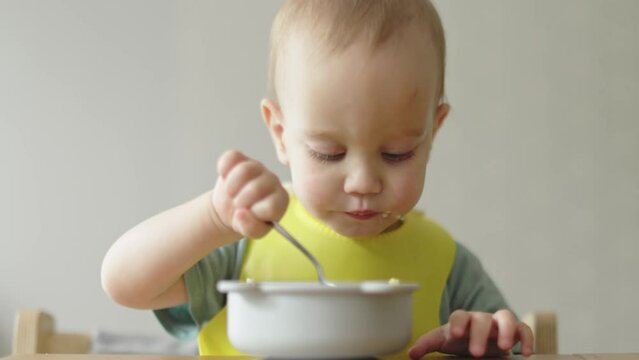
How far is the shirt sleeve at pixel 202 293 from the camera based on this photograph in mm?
861

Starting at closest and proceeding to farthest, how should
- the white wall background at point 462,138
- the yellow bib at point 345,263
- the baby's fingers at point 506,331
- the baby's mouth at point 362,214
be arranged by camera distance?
the baby's fingers at point 506,331, the baby's mouth at point 362,214, the yellow bib at point 345,263, the white wall background at point 462,138

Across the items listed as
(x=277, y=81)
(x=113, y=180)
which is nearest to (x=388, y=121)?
(x=277, y=81)

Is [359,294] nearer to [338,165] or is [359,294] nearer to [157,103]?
[338,165]

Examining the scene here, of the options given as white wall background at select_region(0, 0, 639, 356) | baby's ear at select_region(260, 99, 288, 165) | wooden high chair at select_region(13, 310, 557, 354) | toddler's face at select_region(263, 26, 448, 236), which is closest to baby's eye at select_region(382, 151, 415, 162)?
toddler's face at select_region(263, 26, 448, 236)

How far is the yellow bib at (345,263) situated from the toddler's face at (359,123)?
0.37 ft

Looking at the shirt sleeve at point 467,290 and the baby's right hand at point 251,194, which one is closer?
the baby's right hand at point 251,194

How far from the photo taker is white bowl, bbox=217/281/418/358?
1.63 ft

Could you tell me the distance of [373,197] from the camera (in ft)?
2.42

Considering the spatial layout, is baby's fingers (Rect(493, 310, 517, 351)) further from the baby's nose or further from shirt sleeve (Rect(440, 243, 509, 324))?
shirt sleeve (Rect(440, 243, 509, 324))

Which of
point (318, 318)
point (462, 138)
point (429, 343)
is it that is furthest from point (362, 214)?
point (462, 138)

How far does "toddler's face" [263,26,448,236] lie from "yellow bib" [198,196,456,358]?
112 mm

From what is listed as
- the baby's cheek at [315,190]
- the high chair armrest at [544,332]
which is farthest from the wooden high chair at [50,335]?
the baby's cheek at [315,190]

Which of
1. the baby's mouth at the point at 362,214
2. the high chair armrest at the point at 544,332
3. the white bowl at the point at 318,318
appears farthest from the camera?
the high chair armrest at the point at 544,332

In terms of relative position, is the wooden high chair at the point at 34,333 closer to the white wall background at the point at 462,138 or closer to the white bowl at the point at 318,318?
the white bowl at the point at 318,318
